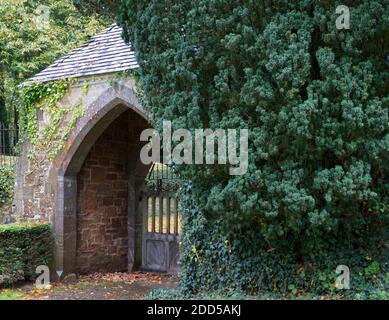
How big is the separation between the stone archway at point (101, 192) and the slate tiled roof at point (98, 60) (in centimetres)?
46

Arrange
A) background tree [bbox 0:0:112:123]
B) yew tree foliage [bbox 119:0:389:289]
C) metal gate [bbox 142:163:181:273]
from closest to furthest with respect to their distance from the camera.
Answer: yew tree foliage [bbox 119:0:389:289] → metal gate [bbox 142:163:181:273] → background tree [bbox 0:0:112:123]

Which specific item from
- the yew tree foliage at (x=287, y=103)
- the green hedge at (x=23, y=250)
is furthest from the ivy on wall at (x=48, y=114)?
the yew tree foliage at (x=287, y=103)

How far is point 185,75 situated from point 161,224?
551 centimetres

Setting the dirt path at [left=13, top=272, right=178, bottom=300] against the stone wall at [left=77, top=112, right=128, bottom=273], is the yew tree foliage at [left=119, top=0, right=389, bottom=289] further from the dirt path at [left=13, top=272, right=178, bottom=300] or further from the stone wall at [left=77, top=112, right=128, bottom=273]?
the stone wall at [left=77, top=112, right=128, bottom=273]

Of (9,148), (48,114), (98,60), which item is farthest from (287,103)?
(9,148)

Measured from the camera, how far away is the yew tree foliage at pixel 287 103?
16.3 ft

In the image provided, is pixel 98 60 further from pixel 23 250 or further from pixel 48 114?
pixel 23 250

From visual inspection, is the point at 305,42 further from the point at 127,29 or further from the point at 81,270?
Result: the point at 81,270

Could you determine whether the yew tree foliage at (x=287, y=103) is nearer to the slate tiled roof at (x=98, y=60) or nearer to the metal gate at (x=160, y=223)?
the slate tiled roof at (x=98, y=60)

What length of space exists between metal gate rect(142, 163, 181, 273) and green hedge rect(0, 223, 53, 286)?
2163mm

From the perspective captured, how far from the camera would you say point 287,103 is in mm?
5023

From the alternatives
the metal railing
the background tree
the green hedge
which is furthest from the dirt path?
the background tree

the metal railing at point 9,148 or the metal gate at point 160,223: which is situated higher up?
the metal railing at point 9,148

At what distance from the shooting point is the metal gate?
10.3m
